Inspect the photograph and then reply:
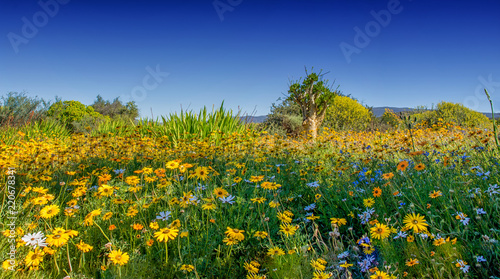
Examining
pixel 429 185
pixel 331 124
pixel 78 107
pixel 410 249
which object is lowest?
pixel 410 249

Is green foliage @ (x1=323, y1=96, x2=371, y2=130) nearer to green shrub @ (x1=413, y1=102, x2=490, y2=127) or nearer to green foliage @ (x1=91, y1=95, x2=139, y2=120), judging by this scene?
green shrub @ (x1=413, y1=102, x2=490, y2=127)

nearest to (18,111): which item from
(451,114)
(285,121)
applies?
(285,121)

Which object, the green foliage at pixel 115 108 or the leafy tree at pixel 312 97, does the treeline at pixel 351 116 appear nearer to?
the leafy tree at pixel 312 97

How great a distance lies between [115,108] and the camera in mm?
26375

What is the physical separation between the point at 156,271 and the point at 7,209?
1917 millimetres

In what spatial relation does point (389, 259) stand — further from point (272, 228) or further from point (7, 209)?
point (7, 209)

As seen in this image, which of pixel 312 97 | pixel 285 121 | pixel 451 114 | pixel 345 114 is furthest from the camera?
pixel 451 114

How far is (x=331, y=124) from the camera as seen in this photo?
16828 mm

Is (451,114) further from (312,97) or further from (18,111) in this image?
(18,111)

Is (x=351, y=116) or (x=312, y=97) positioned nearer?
(x=312, y=97)

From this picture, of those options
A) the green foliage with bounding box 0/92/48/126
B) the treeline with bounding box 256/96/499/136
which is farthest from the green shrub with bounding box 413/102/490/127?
the green foliage with bounding box 0/92/48/126

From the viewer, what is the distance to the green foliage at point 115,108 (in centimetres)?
2556

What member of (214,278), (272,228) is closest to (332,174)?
(272,228)

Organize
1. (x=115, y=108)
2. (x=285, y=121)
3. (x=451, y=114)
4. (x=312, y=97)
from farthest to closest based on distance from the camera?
1. (x=115, y=108)
2. (x=451, y=114)
3. (x=285, y=121)
4. (x=312, y=97)
